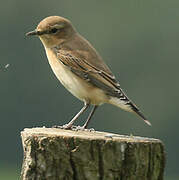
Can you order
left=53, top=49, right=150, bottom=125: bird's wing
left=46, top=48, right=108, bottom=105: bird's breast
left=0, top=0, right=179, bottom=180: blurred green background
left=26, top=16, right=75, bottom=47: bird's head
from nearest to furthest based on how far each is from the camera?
left=53, top=49, right=150, bottom=125: bird's wing
left=46, top=48, right=108, bottom=105: bird's breast
left=26, top=16, right=75, bottom=47: bird's head
left=0, top=0, right=179, bottom=180: blurred green background

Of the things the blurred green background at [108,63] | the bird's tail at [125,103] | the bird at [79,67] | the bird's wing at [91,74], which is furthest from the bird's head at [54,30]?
the blurred green background at [108,63]

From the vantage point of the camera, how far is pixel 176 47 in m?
82.3

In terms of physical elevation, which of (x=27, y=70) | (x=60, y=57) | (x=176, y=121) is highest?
(x=60, y=57)

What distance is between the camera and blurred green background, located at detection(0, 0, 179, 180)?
62938 millimetres

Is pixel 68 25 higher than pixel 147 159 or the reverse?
higher

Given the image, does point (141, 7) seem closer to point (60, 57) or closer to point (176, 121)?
point (176, 121)

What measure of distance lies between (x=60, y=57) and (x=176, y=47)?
68.4 metres

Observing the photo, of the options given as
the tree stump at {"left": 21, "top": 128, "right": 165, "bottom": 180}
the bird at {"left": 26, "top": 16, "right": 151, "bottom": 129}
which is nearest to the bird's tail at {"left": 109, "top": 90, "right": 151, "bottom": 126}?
the bird at {"left": 26, "top": 16, "right": 151, "bottom": 129}

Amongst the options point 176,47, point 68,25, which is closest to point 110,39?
point 176,47

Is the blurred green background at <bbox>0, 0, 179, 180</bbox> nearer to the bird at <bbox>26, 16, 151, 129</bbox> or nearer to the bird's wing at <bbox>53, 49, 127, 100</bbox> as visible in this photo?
the bird at <bbox>26, 16, 151, 129</bbox>

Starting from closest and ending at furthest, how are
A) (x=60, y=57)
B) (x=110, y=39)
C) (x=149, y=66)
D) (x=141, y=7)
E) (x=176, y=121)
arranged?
(x=60, y=57)
(x=176, y=121)
(x=149, y=66)
(x=110, y=39)
(x=141, y=7)

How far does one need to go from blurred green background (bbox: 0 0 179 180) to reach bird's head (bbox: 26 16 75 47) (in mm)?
32739

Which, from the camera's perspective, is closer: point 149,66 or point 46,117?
point 46,117

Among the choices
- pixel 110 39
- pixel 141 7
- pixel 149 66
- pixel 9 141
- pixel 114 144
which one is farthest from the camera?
pixel 141 7
